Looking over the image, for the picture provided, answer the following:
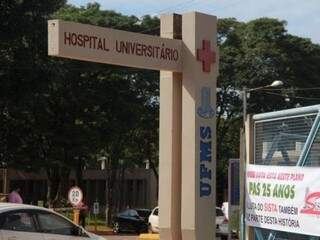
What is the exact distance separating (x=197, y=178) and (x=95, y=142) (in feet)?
89.7

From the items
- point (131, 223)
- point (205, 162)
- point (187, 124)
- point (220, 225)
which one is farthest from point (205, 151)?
point (131, 223)

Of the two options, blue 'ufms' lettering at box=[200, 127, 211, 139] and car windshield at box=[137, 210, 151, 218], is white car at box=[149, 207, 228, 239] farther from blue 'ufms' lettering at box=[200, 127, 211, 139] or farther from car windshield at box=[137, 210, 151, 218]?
blue 'ufms' lettering at box=[200, 127, 211, 139]

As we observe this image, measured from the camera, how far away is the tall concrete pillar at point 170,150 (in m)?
12.7

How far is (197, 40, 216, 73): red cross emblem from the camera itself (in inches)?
499

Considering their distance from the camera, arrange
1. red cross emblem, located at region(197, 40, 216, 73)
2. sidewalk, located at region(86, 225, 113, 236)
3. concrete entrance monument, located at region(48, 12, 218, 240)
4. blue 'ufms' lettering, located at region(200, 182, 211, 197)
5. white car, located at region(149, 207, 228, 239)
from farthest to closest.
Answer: sidewalk, located at region(86, 225, 113, 236) < white car, located at region(149, 207, 228, 239) < red cross emblem, located at region(197, 40, 216, 73) < blue 'ufms' lettering, located at region(200, 182, 211, 197) < concrete entrance monument, located at region(48, 12, 218, 240)

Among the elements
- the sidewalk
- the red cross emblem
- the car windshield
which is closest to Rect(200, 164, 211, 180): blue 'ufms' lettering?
the red cross emblem

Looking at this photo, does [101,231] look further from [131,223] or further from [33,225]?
[33,225]

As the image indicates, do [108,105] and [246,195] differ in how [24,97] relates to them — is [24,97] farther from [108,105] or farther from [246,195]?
[246,195]

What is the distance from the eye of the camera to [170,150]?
12.8 metres

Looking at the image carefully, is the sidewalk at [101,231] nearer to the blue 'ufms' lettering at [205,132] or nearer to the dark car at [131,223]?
the dark car at [131,223]

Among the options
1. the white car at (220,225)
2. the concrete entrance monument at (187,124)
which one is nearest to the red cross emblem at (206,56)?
the concrete entrance monument at (187,124)

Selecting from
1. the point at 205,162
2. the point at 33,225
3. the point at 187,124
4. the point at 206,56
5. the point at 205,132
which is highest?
the point at 206,56

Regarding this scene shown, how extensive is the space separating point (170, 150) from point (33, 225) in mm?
3359

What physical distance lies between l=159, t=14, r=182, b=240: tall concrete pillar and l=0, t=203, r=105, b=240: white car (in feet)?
8.35
